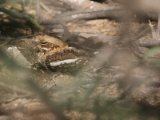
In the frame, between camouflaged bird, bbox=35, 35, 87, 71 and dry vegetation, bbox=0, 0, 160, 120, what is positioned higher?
dry vegetation, bbox=0, 0, 160, 120

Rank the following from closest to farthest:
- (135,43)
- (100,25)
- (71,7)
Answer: (135,43) → (100,25) → (71,7)

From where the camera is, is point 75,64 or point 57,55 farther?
point 57,55

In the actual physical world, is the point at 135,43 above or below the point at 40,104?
above

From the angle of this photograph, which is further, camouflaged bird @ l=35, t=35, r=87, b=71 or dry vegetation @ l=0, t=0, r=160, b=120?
camouflaged bird @ l=35, t=35, r=87, b=71

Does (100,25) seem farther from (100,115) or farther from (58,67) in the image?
(100,115)

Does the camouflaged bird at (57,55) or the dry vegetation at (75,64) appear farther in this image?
the camouflaged bird at (57,55)

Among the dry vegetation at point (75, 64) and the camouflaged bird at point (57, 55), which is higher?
the dry vegetation at point (75, 64)

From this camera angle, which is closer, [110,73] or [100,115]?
[100,115]

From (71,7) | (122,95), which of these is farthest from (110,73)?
(71,7)
